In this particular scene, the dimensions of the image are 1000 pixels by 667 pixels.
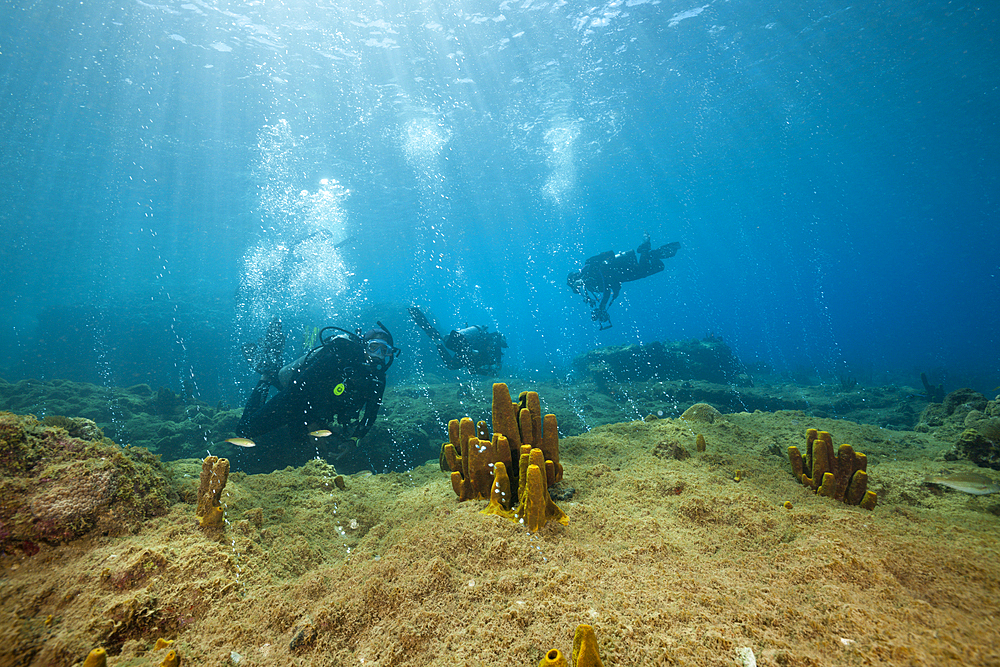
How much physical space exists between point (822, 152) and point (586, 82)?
26.0 metres

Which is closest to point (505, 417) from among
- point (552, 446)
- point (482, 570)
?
point (552, 446)

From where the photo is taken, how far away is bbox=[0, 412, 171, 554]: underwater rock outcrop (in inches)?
89.9

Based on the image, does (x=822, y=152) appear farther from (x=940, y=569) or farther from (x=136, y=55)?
(x=136, y=55)

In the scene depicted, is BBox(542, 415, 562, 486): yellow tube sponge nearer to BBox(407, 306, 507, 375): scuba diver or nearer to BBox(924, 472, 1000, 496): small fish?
BBox(924, 472, 1000, 496): small fish

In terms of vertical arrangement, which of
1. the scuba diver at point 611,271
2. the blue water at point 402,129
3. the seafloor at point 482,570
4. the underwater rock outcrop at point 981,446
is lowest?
the underwater rock outcrop at point 981,446

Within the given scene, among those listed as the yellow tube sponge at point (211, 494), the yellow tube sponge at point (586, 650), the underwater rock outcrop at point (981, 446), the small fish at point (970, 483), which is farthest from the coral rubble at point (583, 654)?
the underwater rock outcrop at point (981, 446)

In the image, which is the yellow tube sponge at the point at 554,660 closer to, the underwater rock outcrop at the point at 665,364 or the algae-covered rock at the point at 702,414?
the algae-covered rock at the point at 702,414

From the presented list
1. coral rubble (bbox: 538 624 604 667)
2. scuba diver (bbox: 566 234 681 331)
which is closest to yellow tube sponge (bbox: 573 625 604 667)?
coral rubble (bbox: 538 624 604 667)

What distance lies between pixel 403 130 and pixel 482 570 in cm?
2608

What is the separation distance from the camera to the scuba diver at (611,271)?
14.8 meters

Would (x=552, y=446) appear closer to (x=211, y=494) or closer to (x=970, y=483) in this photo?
(x=211, y=494)

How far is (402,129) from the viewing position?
75.0ft

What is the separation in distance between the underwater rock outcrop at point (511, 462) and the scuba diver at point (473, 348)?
777 cm

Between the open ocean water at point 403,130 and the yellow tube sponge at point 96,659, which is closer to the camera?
the yellow tube sponge at point 96,659
